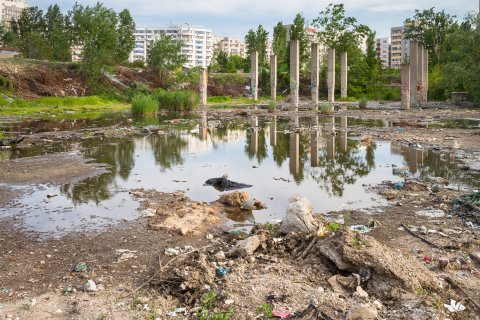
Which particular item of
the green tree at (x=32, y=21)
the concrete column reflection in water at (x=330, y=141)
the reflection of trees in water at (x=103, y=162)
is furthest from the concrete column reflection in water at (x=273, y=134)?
the green tree at (x=32, y=21)

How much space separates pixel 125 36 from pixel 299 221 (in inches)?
2111

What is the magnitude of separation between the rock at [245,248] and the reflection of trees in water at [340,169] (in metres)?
3.50

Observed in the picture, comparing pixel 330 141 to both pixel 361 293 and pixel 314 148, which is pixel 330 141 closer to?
pixel 314 148

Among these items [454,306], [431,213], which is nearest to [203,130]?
[431,213]

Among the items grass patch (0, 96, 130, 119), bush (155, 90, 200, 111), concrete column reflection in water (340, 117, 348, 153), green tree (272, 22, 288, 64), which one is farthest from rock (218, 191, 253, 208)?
green tree (272, 22, 288, 64)

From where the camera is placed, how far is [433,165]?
11141 millimetres

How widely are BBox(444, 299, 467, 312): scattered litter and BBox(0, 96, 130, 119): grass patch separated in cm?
2491

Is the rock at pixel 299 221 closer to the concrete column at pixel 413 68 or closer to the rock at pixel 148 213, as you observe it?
the rock at pixel 148 213

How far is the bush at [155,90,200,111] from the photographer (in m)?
31.2

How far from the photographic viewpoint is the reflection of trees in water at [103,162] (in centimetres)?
845

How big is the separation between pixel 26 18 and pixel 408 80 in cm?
5685

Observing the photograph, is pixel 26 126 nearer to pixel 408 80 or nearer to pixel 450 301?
pixel 450 301

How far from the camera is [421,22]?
5941 centimetres

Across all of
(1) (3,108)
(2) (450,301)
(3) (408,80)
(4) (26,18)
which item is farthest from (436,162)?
(4) (26,18)
